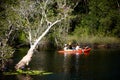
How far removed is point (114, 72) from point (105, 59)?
43.5 ft

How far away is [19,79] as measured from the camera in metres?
40.2

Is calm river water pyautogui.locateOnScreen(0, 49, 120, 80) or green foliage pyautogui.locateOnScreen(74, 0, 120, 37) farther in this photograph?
green foliage pyautogui.locateOnScreen(74, 0, 120, 37)

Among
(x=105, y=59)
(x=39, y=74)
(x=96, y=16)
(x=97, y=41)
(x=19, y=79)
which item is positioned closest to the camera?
(x=19, y=79)

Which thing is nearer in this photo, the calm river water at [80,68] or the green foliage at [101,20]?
the calm river water at [80,68]

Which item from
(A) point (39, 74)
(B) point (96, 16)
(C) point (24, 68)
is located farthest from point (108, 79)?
(B) point (96, 16)

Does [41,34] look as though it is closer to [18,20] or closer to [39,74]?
[18,20]

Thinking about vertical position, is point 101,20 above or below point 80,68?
above

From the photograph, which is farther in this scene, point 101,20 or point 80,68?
point 101,20

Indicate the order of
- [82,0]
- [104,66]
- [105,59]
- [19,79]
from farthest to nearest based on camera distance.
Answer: [82,0]
[105,59]
[104,66]
[19,79]

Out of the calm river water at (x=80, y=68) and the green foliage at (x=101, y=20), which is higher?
the green foliage at (x=101, y=20)

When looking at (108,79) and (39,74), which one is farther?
(39,74)

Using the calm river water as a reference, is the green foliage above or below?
above

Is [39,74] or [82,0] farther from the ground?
[82,0]

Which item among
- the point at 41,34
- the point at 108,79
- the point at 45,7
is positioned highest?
the point at 45,7
